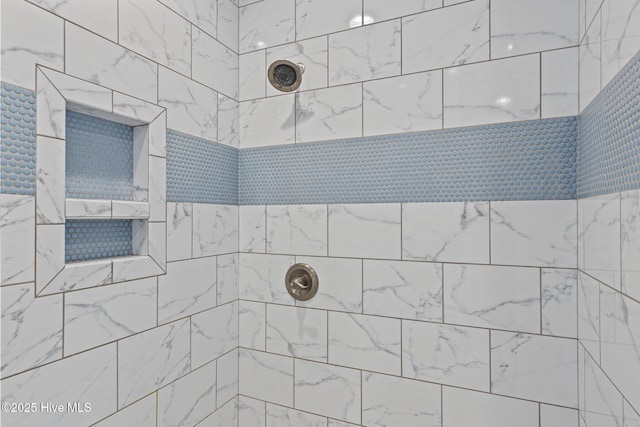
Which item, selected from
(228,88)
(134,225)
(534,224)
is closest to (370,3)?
(228,88)

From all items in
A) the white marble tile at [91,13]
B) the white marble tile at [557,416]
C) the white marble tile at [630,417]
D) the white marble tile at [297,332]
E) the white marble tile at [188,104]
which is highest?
the white marble tile at [91,13]

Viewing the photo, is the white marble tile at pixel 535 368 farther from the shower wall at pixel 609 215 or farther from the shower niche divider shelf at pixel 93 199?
the shower niche divider shelf at pixel 93 199

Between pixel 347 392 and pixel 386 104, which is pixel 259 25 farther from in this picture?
pixel 347 392

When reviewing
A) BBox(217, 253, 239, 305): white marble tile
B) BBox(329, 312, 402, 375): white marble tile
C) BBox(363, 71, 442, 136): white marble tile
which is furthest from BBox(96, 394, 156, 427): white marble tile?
BBox(363, 71, 442, 136): white marble tile

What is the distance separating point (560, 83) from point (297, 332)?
132 centimetres

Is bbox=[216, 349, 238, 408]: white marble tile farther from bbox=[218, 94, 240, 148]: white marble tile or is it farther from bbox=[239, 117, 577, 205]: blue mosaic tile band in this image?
bbox=[218, 94, 240, 148]: white marble tile

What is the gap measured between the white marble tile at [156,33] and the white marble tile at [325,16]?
18.5 inches

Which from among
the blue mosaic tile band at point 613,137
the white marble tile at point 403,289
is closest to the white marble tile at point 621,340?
the blue mosaic tile band at point 613,137

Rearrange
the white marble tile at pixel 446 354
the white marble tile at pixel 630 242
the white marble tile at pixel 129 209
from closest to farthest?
the white marble tile at pixel 630 242 → the white marble tile at pixel 129 209 → the white marble tile at pixel 446 354

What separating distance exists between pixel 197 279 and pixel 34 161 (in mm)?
700

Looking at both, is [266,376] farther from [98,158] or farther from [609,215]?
[609,215]

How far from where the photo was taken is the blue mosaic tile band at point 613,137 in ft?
2.24

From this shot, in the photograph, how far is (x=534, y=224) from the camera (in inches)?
46.8

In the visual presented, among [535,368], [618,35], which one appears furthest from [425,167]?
[535,368]
